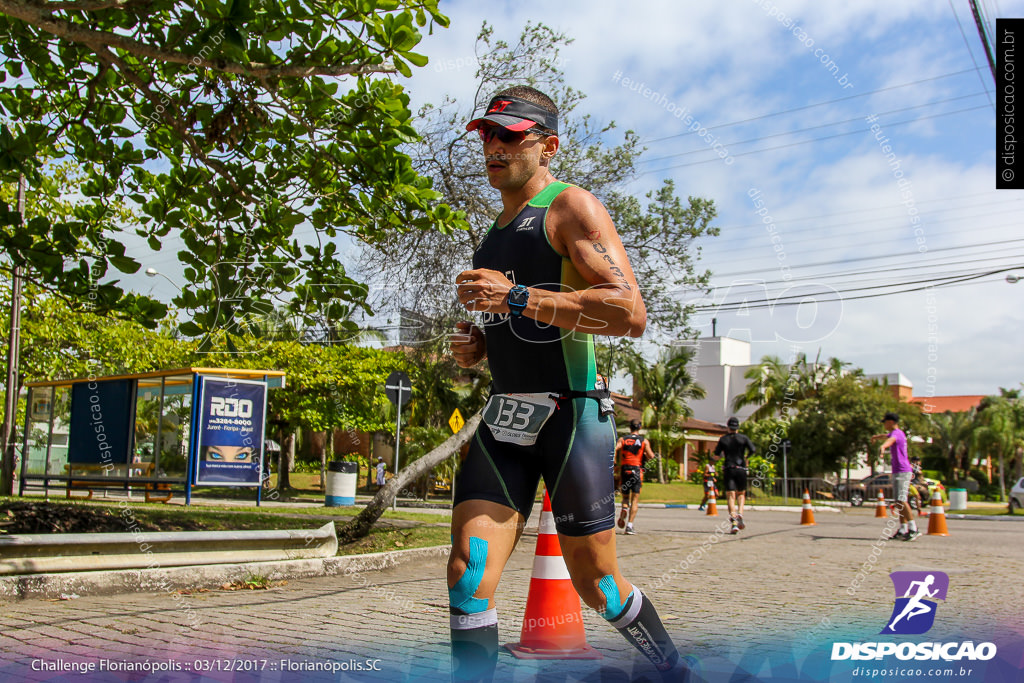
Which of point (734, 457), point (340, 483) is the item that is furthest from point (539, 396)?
point (340, 483)

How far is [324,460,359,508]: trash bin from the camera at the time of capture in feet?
59.4

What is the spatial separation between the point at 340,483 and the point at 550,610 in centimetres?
1455

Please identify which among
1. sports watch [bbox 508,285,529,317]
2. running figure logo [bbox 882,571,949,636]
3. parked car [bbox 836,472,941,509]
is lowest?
parked car [bbox 836,472,941,509]

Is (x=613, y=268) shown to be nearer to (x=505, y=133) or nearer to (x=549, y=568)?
(x=505, y=133)

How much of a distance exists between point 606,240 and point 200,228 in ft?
20.6

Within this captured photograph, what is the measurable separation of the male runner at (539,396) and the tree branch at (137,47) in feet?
12.8

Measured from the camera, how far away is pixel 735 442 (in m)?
13.6

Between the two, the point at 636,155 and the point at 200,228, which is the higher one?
the point at 636,155

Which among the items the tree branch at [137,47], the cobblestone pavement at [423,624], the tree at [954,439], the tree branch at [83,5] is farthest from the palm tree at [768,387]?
the tree branch at [83,5]

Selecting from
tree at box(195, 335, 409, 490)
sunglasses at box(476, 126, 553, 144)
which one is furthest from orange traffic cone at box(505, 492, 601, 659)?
tree at box(195, 335, 409, 490)

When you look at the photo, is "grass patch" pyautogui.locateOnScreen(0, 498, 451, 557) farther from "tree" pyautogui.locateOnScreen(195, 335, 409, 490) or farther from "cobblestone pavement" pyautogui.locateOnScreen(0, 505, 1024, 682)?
"tree" pyautogui.locateOnScreen(195, 335, 409, 490)

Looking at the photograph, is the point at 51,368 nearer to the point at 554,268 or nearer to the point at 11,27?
the point at 11,27

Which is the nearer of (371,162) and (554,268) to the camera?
(554,268)

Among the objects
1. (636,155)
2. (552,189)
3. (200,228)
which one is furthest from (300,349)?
(552,189)
